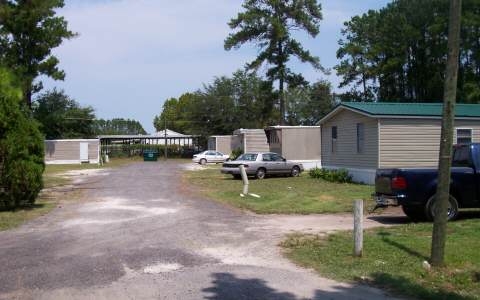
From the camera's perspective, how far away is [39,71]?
45031 mm

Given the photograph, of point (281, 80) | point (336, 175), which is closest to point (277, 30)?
point (281, 80)

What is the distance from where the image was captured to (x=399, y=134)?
2439 cm

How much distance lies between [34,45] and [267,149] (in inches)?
766

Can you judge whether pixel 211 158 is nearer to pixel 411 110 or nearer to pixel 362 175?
pixel 362 175

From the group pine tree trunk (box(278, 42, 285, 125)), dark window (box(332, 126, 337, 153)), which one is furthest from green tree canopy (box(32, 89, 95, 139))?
dark window (box(332, 126, 337, 153))

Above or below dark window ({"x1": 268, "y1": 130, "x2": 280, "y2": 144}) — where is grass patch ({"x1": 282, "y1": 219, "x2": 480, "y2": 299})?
below

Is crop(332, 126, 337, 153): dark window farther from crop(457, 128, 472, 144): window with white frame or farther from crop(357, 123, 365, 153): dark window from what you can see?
crop(457, 128, 472, 144): window with white frame

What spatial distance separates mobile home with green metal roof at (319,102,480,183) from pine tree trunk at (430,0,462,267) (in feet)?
52.3

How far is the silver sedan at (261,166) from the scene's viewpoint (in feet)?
101

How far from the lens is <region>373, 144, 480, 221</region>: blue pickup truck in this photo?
12.9m

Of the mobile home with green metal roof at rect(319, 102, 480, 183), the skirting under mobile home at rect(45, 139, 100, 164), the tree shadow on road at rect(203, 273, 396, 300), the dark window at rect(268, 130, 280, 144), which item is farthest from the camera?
the skirting under mobile home at rect(45, 139, 100, 164)

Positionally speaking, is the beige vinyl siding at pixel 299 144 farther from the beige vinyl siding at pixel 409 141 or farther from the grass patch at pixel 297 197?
the beige vinyl siding at pixel 409 141

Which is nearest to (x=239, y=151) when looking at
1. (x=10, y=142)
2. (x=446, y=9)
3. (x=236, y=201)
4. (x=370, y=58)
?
(x=370, y=58)

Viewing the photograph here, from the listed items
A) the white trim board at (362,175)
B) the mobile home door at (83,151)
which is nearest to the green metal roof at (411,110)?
the white trim board at (362,175)
